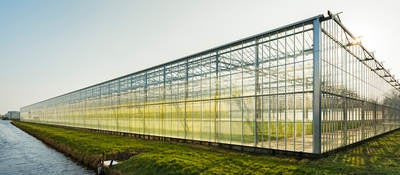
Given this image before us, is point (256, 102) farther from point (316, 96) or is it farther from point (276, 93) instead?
point (316, 96)

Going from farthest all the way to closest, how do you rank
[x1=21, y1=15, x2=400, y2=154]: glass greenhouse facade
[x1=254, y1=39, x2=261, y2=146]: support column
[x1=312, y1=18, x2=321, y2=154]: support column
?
[x1=254, y1=39, x2=261, y2=146]: support column < [x1=21, y1=15, x2=400, y2=154]: glass greenhouse facade < [x1=312, y1=18, x2=321, y2=154]: support column

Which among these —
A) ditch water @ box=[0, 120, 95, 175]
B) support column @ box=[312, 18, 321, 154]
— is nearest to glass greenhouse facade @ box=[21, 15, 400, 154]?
support column @ box=[312, 18, 321, 154]

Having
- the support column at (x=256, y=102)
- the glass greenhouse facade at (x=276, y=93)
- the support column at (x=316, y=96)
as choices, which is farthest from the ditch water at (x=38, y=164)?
the support column at (x=316, y=96)

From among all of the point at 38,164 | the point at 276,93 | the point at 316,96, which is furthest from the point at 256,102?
the point at 38,164

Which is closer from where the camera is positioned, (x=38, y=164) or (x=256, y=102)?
(x=256, y=102)

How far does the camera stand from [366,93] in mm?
27797

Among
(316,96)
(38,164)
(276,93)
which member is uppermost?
(276,93)

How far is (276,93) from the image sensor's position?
1864 cm

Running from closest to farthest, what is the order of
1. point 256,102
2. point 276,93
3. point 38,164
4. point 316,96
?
point 316,96
point 276,93
point 256,102
point 38,164

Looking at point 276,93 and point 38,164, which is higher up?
point 276,93

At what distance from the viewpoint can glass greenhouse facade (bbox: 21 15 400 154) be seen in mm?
17297

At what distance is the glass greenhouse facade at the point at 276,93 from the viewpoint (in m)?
17.3

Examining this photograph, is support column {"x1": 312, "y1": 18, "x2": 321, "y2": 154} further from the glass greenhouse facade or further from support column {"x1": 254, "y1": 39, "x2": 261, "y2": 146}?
support column {"x1": 254, "y1": 39, "x2": 261, "y2": 146}

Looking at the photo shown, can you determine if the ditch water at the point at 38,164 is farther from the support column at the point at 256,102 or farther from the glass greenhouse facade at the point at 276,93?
the support column at the point at 256,102
